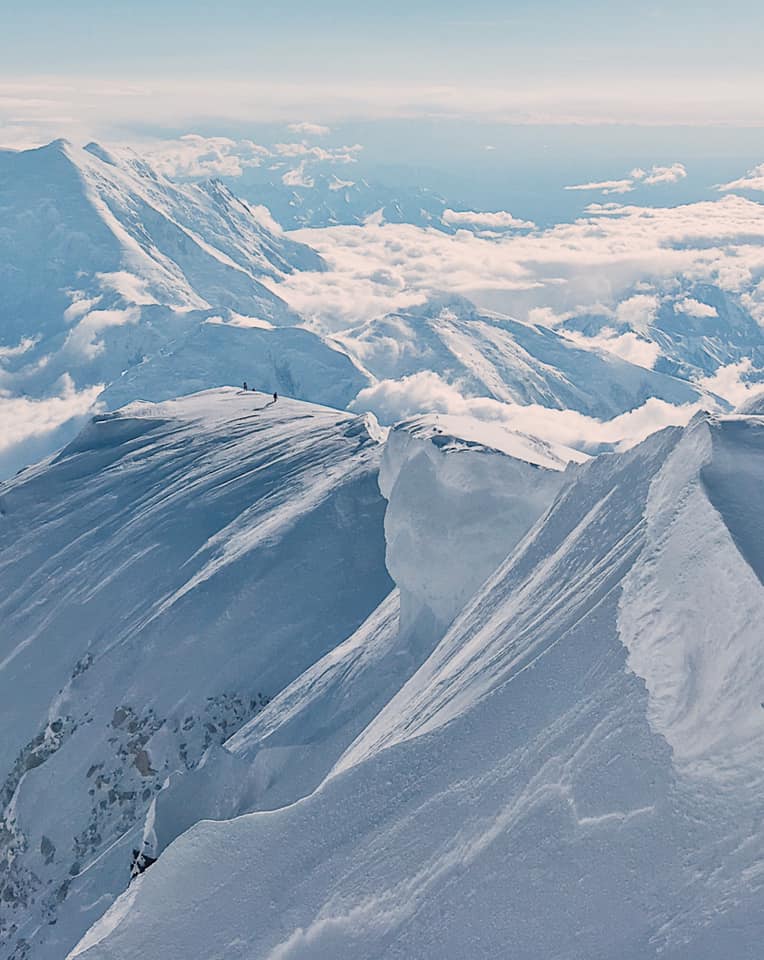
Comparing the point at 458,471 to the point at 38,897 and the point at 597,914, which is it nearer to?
the point at 38,897

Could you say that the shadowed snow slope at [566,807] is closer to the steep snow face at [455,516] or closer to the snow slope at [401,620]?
the snow slope at [401,620]

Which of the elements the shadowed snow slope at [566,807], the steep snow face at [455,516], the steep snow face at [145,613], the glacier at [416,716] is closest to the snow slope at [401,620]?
the steep snow face at [455,516]

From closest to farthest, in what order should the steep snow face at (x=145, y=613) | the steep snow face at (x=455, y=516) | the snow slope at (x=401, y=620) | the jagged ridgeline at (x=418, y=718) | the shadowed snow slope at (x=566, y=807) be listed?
1. the shadowed snow slope at (x=566, y=807)
2. the jagged ridgeline at (x=418, y=718)
3. the snow slope at (x=401, y=620)
4. the steep snow face at (x=455, y=516)
5. the steep snow face at (x=145, y=613)

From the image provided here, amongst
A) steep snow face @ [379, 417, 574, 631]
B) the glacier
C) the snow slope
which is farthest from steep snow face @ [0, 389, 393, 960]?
steep snow face @ [379, 417, 574, 631]

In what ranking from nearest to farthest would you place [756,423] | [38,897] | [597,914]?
1. [597,914]
2. [756,423]
3. [38,897]

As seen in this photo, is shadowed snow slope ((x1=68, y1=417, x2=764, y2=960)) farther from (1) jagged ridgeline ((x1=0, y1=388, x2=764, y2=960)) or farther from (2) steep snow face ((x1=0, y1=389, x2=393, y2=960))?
(2) steep snow face ((x1=0, y1=389, x2=393, y2=960))

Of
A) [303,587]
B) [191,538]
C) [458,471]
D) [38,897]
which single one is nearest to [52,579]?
[191,538]
